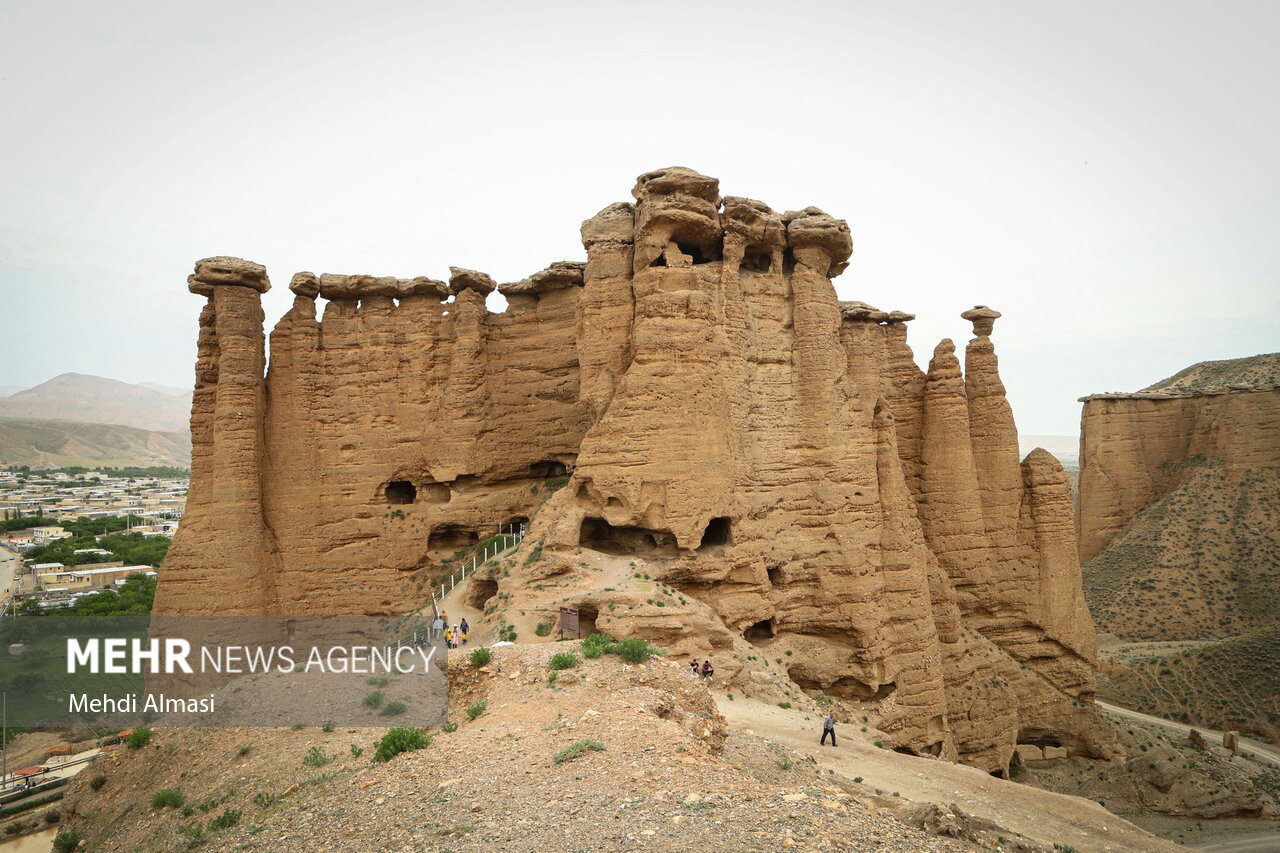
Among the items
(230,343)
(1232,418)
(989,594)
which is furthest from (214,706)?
(1232,418)

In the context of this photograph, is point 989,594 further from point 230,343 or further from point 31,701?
point 31,701

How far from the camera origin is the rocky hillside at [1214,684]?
3512 cm

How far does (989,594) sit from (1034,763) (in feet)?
22.3

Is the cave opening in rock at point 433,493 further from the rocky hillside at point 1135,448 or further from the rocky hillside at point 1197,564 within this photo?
the rocky hillside at point 1135,448

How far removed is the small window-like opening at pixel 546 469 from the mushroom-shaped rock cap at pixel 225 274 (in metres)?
12.5

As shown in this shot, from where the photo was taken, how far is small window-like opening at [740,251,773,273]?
85.9 ft

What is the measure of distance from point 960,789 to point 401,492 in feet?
74.3

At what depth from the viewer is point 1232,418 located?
5369 centimetres

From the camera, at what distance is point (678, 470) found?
71.4 ft

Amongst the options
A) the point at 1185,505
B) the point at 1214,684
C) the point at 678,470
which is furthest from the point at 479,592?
the point at 1185,505

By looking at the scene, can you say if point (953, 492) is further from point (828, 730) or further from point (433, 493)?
point (433, 493)

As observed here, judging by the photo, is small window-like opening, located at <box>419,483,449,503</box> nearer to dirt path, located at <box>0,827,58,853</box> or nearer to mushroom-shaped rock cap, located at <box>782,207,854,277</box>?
mushroom-shaped rock cap, located at <box>782,207,854,277</box>

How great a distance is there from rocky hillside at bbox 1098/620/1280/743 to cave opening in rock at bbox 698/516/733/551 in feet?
94.2

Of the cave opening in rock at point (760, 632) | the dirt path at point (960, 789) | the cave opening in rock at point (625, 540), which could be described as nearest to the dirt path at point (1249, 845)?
the dirt path at point (960, 789)
